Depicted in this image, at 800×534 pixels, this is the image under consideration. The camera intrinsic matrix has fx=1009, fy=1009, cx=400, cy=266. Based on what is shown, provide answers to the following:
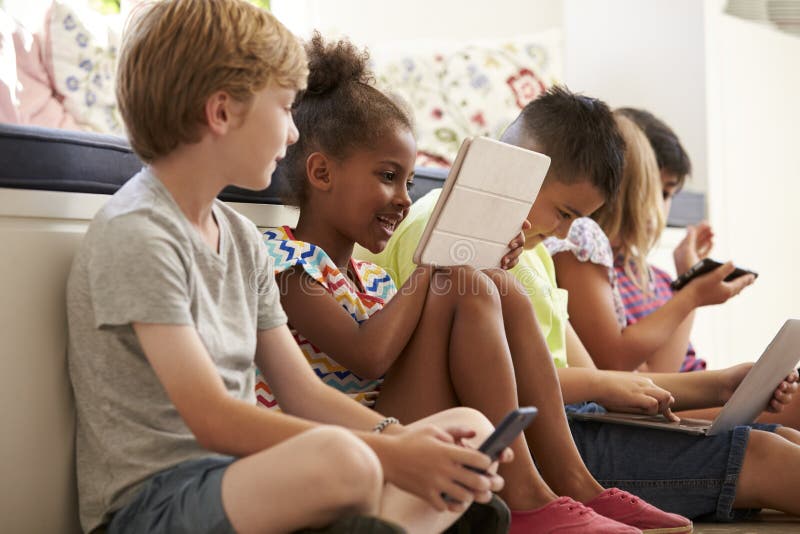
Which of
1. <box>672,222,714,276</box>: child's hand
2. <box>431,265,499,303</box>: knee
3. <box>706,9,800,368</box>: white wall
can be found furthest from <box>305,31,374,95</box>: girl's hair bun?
<box>706,9,800,368</box>: white wall

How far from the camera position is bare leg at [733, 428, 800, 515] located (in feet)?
4.45

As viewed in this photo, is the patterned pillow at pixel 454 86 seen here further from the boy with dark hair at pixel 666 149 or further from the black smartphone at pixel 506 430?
the black smartphone at pixel 506 430

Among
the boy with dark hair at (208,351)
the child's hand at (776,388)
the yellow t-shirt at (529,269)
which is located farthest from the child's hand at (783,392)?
the boy with dark hair at (208,351)

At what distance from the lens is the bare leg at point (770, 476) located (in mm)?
1357

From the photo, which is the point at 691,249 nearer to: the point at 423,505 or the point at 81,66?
the point at 81,66

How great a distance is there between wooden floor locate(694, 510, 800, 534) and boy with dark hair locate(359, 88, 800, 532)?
0.06 feet

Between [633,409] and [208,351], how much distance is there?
722mm

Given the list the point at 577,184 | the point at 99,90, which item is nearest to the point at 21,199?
the point at 577,184

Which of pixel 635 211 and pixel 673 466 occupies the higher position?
pixel 635 211

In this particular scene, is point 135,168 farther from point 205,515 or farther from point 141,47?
point 205,515

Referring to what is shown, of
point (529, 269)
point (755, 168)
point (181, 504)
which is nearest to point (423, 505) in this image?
point (181, 504)

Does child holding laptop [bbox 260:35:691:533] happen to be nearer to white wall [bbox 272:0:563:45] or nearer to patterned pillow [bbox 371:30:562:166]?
patterned pillow [bbox 371:30:562:166]

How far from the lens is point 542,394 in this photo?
120 centimetres

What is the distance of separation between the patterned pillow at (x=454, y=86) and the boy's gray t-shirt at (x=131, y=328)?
1.67 metres
